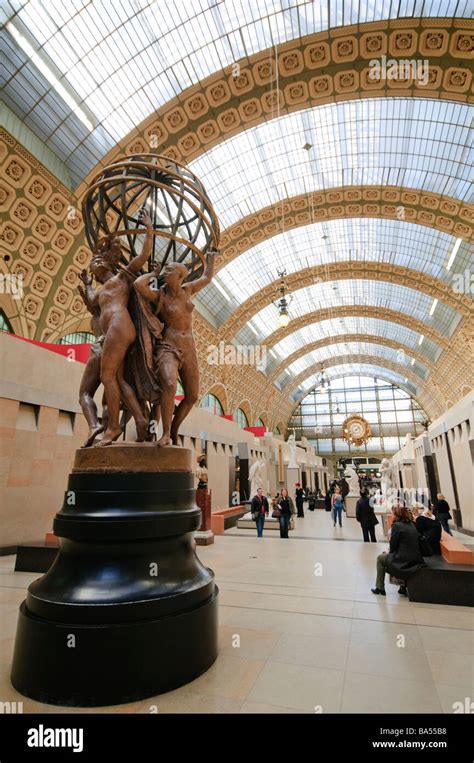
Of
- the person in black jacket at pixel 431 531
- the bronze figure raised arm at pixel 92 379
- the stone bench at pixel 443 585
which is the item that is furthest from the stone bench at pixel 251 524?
the bronze figure raised arm at pixel 92 379

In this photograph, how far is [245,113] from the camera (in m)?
14.4

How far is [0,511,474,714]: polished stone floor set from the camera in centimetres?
240

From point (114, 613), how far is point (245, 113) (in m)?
16.6

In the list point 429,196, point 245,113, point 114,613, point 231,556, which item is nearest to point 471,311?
point 429,196

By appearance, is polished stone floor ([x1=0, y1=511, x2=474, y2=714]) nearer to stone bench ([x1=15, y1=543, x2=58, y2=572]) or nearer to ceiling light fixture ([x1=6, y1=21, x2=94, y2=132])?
stone bench ([x1=15, y1=543, x2=58, y2=572])

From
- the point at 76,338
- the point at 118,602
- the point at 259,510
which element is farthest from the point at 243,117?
the point at 118,602

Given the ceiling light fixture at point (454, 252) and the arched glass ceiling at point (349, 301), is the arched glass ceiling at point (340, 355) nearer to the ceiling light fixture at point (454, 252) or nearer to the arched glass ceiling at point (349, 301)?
the arched glass ceiling at point (349, 301)

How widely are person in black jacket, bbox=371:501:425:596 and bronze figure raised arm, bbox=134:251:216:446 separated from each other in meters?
2.97

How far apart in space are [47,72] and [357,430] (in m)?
36.6

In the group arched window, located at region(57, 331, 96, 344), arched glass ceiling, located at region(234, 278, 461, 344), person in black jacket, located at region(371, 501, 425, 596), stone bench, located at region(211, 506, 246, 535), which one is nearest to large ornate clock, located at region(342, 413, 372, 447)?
arched glass ceiling, located at region(234, 278, 461, 344)

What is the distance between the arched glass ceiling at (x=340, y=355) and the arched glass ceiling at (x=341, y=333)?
2.55 metres

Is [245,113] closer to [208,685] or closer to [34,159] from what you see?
[34,159]

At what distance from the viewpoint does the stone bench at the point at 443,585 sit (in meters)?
4.43

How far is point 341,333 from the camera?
38719mm
